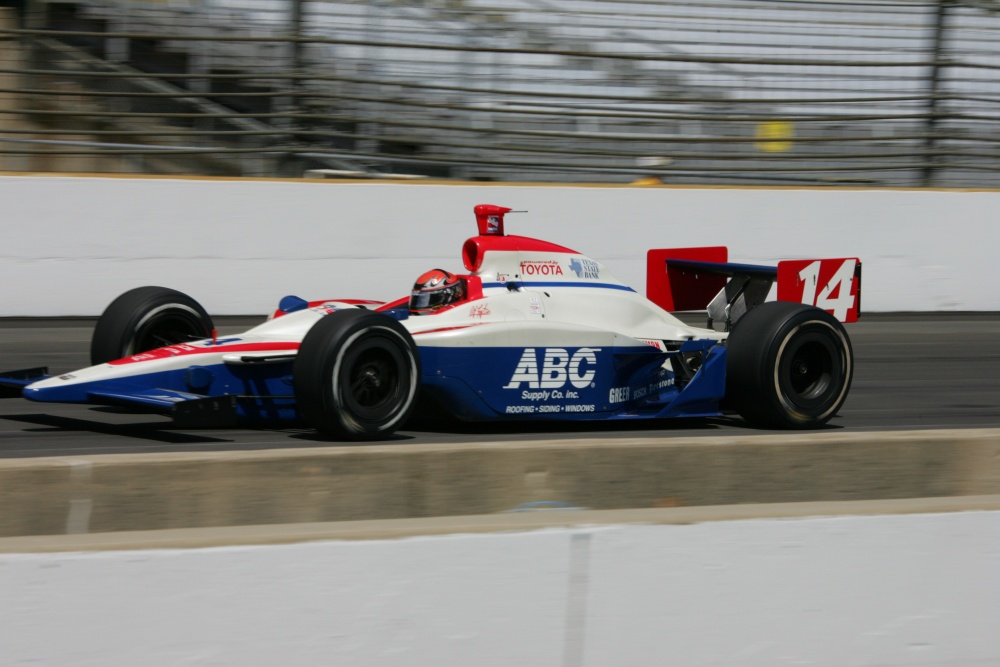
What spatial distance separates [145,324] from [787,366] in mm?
3474

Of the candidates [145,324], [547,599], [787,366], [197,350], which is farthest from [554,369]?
[547,599]

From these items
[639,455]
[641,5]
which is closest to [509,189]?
[641,5]

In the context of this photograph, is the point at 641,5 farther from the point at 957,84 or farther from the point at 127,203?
the point at 127,203

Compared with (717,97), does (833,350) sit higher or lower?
lower

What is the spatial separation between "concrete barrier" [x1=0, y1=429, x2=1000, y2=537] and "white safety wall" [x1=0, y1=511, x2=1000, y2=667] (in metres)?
1.77

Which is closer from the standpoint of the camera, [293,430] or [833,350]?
[293,430]

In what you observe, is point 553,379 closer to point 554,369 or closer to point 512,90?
point 554,369

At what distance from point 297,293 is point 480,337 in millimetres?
4732

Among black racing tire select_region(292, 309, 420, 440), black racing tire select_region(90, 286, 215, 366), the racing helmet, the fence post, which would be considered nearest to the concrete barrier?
black racing tire select_region(292, 309, 420, 440)

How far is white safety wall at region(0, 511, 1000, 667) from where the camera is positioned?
2.70 metres

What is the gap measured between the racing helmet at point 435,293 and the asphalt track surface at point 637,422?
26.7 inches

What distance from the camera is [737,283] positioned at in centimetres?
790

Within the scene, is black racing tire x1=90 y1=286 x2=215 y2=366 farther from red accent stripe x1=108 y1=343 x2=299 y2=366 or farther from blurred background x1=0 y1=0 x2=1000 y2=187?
blurred background x1=0 y1=0 x2=1000 y2=187

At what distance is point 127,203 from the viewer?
10.4 metres
